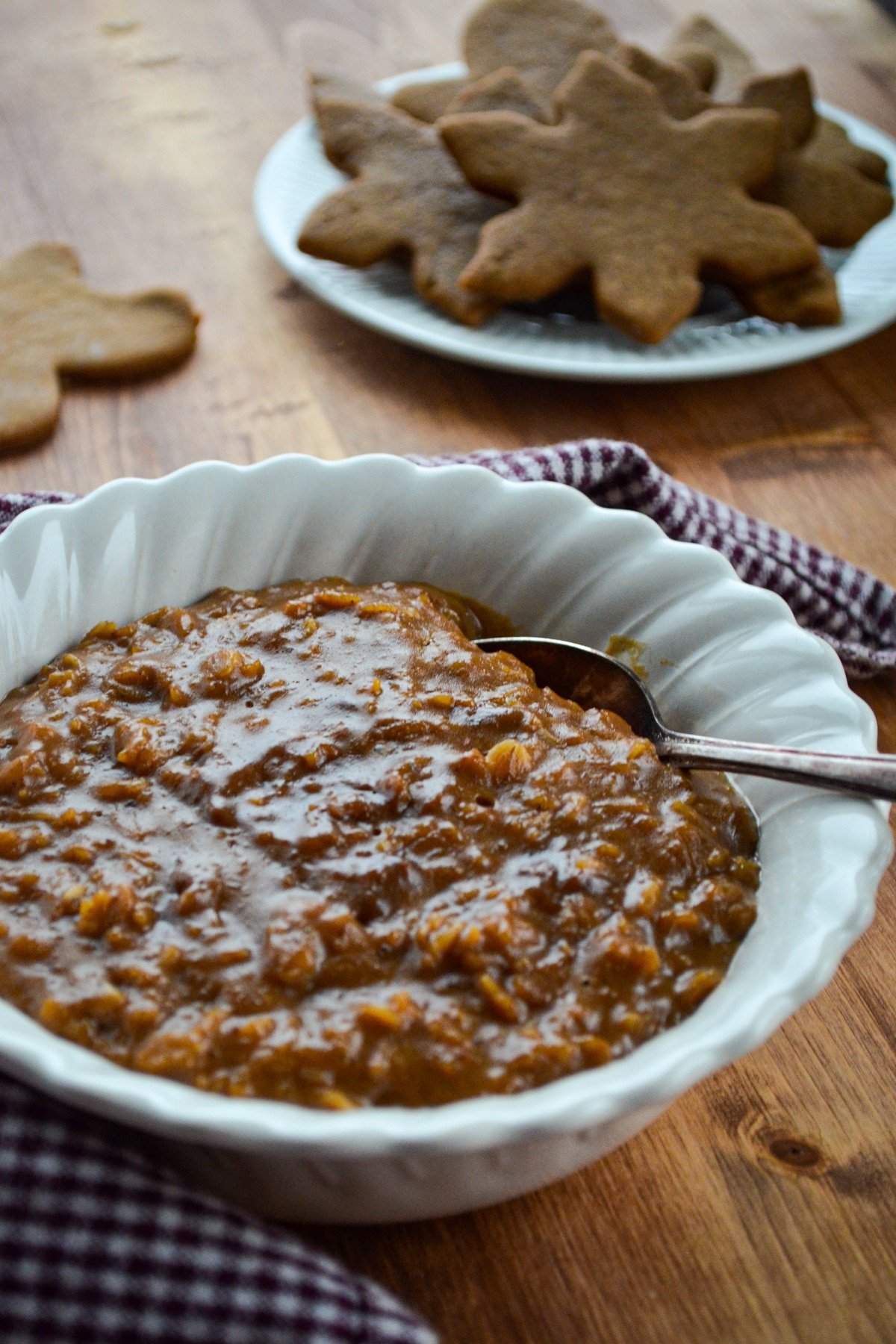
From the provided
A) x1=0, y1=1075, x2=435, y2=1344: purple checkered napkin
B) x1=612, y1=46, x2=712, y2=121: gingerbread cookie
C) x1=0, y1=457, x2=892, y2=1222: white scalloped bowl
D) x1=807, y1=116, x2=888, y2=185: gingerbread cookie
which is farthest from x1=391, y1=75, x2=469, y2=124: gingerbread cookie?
x1=0, y1=1075, x2=435, y2=1344: purple checkered napkin

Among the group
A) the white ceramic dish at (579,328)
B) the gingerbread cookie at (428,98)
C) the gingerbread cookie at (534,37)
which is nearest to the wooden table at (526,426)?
the white ceramic dish at (579,328)

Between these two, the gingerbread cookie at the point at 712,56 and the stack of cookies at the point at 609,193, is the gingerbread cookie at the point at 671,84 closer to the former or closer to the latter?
the stack of cookies at the point at 609,193

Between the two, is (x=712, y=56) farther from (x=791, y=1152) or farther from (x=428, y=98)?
(x=791, y=1152)

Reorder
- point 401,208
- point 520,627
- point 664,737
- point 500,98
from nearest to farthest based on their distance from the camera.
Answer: point 664,737
point 520,627
point 401,208
point 500,98

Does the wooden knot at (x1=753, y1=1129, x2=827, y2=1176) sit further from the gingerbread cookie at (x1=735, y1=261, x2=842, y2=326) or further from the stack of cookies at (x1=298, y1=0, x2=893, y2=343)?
the gingerbread cookie at (x1=735, y1=261, x2=842, y2=326)

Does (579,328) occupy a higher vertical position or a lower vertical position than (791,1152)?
higher

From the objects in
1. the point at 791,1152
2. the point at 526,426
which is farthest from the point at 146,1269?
the point at 526,426
